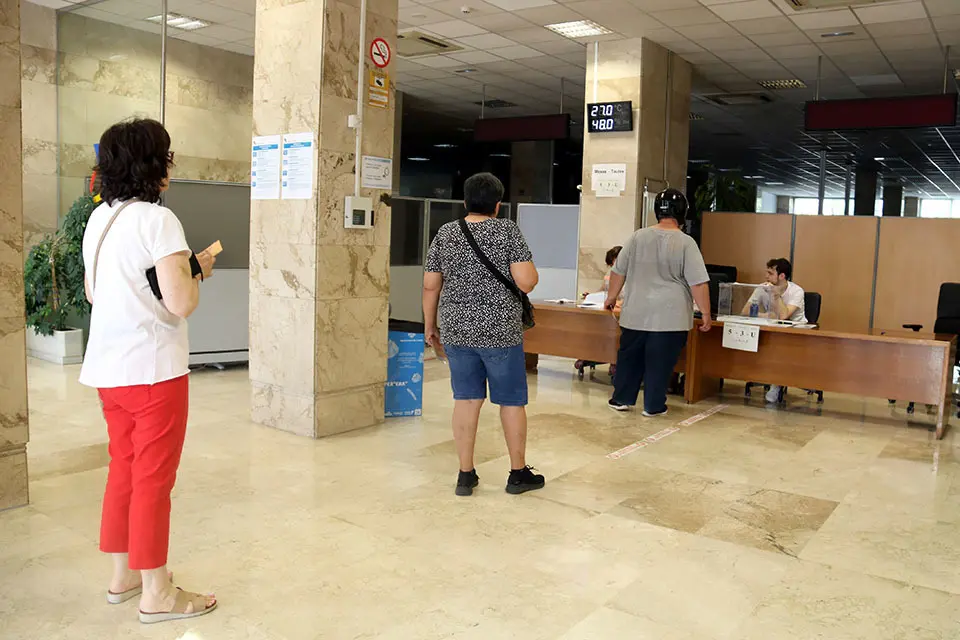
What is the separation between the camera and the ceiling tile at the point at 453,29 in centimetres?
810

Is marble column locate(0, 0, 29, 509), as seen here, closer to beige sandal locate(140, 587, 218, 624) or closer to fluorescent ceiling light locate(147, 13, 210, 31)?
beige sandal locate(140, 587, 218, 624)

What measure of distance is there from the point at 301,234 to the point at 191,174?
4.91 meters

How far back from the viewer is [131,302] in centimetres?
236

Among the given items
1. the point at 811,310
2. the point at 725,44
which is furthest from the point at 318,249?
the point at 725,44

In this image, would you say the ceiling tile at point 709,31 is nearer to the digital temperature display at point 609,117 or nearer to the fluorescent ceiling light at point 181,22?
the digital temperature display at point 609,117

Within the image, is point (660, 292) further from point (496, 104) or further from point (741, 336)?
point (496, 104)

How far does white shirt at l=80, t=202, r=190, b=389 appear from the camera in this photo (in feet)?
7.70

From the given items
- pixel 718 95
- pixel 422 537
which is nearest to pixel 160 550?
pixel 422 537

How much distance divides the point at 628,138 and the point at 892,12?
8.83 ft

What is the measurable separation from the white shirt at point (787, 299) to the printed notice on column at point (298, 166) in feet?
12.1

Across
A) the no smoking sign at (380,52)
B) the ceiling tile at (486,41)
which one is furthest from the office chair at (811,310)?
the ceiling tile at (486,41)

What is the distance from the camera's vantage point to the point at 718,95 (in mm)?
11047

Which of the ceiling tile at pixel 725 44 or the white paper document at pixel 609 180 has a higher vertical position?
the ceiling tile at pixel 725 44

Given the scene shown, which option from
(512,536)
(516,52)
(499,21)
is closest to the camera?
(512,536)
